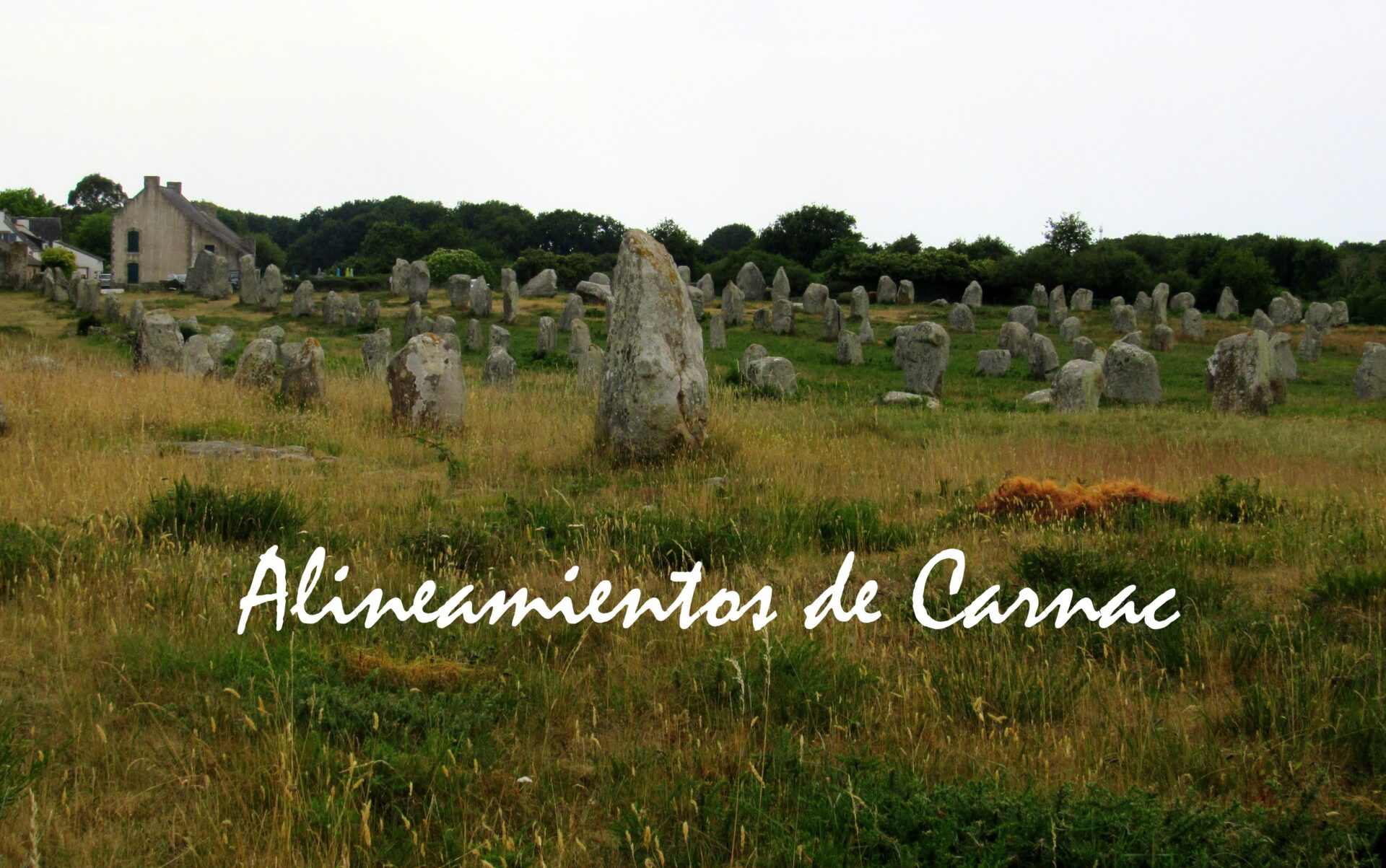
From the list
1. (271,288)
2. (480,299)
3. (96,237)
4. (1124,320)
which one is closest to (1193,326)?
(1124,320)

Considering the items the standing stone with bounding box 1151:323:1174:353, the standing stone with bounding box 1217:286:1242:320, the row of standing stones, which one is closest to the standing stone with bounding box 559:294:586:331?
the row of standing stones

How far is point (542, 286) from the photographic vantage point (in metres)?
43.2

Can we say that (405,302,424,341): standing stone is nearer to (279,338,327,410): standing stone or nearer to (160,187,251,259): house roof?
(279,338,327,410): standing stone

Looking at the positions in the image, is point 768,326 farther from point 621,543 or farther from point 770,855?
point 770,855

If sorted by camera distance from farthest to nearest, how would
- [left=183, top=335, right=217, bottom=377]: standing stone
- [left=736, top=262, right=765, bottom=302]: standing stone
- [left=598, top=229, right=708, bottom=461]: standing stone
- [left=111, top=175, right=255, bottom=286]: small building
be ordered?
[left=111, top=175, right=255, bottom=286]: small building
[left=736, top=262, right=765, bottom=302]: standing stone
[left=183, top=335, right=217, bottom=377]: standing stone
[left=598, top=229, right=708, bottom=461]: standing stone

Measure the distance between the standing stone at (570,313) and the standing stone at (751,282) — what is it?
37.9ft

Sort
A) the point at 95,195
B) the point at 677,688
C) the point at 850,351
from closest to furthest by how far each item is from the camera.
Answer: the point at 677,688, the point at 850,351, the point at 95,195

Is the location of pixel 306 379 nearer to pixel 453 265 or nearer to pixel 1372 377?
pixel 1372 377

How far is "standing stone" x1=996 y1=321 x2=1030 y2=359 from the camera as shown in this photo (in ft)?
103

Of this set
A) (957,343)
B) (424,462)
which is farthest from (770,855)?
(957,343)

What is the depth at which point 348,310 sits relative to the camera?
117ft

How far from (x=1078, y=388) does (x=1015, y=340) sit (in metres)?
12.3

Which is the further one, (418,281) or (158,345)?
(418,281)

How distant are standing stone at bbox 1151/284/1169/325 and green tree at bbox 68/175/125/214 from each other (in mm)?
95902
